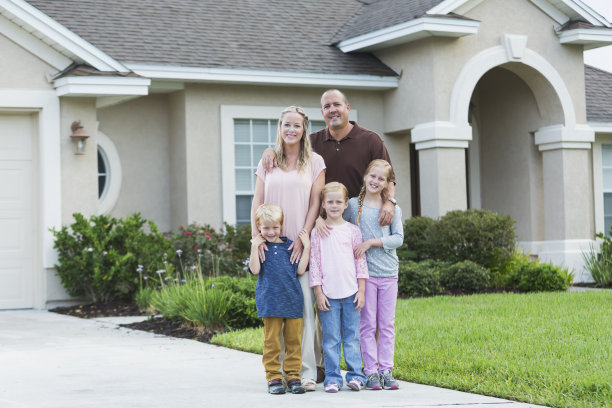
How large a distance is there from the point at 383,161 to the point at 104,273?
262 inches

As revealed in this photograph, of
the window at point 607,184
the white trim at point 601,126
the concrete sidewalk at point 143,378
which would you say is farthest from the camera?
the window at point 607,184

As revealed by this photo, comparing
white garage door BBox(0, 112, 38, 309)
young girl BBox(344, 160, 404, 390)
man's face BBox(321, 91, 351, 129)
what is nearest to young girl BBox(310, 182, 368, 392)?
young girl BBox(344, 160, 404, 390)

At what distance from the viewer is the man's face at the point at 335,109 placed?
6.45 m

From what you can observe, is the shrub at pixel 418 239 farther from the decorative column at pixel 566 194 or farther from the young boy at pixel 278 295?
the young boy at pixel 278 295

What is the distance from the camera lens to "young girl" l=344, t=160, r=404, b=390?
6.22m

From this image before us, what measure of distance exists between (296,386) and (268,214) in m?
1.18

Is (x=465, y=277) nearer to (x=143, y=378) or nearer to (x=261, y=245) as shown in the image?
(x=143, y=378)

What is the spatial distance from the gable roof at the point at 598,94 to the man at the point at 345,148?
35.4ft

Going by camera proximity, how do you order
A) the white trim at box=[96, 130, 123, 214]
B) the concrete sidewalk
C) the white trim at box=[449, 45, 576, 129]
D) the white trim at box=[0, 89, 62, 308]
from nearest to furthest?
1. the concrete sidewalk
2. the white trim at box=[0, 89, 62, 308]
3. the white trim at box=[96, 130, 123, 214]
4. the white trim at box=[449, 45, 576, 129]

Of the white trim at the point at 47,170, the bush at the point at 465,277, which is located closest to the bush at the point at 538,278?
the bush at the point at 465,277

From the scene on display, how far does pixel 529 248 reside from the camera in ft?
51.5

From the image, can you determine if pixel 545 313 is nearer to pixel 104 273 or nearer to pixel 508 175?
pixel 104 273

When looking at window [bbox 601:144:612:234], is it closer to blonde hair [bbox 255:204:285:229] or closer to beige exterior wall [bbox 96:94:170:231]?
beige exterior wall [bbox 96:94:170:231]

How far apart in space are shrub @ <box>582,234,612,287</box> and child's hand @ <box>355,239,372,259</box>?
8.95 metres
